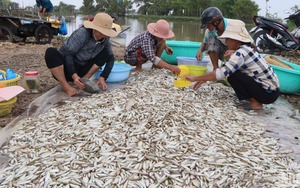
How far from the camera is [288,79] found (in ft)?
12.1

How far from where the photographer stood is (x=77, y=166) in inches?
73.9

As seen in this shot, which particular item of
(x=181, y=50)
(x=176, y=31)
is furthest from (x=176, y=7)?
(x=181, y=50)

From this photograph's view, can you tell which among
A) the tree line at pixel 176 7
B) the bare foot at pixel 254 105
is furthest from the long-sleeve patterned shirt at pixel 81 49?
the tree line at pixel 176 7

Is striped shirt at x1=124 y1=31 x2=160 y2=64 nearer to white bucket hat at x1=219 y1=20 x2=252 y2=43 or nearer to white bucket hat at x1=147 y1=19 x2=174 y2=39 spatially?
white bucket hat at x1=147 y1=19 x2=174 y2=39

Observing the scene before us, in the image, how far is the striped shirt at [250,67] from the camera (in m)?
2.84

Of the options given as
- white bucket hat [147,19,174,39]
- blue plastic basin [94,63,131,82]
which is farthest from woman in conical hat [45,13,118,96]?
white bucket hat [147,19,174,39]

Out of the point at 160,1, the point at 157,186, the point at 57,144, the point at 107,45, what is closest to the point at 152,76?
the point at 107,45

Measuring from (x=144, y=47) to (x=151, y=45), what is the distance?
0.10m

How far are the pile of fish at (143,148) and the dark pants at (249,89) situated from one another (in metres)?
0.24

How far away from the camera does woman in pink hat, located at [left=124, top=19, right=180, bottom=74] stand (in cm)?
388

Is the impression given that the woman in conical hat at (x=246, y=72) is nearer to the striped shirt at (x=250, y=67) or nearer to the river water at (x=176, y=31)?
the striped shirt at (x=250, y=67)

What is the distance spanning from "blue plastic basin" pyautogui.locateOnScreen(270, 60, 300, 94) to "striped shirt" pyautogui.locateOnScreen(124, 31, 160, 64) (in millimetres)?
1549

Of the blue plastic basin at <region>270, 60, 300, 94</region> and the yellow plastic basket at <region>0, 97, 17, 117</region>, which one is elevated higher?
the blue plastic basin at <region>270, 60, 300, 94</region>

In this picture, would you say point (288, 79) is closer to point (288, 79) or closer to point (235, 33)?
point (288, 79)
